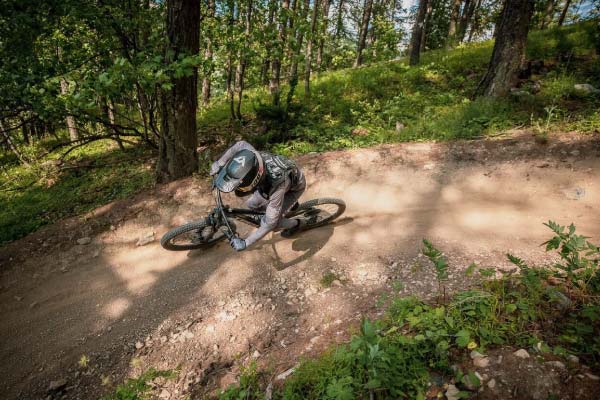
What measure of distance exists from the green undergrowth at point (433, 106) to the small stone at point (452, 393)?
672cm

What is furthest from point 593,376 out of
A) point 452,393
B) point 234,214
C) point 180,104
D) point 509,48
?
point 509,48

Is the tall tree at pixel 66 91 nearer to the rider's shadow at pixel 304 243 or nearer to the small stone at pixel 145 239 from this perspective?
the small stone at pixel 145 239

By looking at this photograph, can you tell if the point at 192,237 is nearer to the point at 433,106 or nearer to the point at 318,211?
the point at 318,211

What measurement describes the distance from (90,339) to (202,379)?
6.82ft

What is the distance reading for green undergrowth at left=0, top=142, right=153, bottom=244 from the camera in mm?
8750

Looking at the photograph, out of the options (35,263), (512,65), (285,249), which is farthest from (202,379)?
(512,65)

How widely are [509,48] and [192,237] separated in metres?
9.84

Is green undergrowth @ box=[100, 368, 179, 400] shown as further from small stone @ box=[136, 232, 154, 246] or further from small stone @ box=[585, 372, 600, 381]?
small stone @ box=[585, 372, 600, 381]

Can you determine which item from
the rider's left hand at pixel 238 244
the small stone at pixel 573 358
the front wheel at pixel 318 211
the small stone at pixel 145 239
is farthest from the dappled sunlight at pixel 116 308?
the small stone at pixel 573 358

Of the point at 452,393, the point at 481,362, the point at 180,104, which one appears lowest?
the point at 452,393

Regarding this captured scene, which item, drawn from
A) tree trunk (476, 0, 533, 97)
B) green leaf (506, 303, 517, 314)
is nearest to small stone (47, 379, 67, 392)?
green leaf (506, 303, 517, 314)

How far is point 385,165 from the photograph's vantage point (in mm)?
7453

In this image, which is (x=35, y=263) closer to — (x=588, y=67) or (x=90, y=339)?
(x=90, y=339)

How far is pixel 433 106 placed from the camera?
994 centimetres
